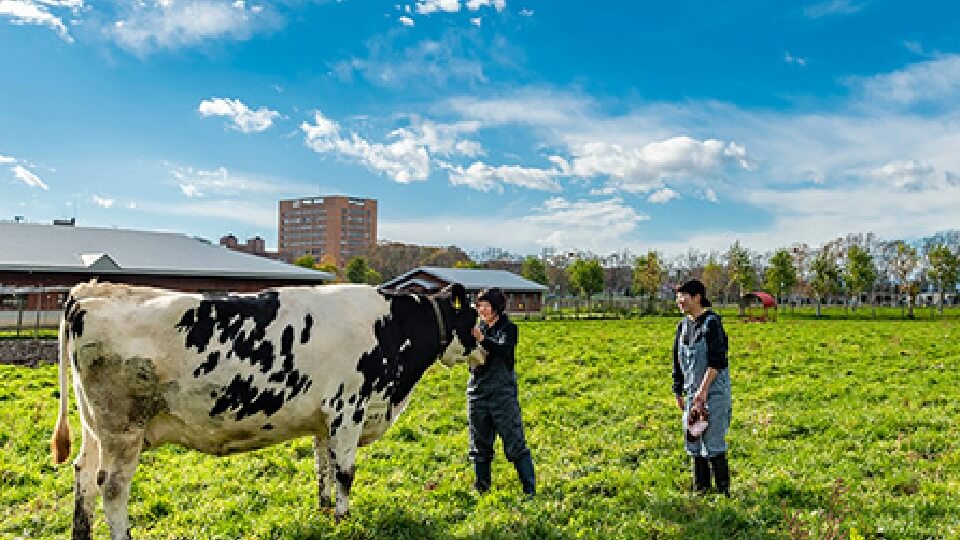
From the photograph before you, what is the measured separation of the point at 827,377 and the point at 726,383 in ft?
35.7

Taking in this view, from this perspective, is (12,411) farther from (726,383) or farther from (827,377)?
(827,377)

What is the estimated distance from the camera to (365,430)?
6547mm

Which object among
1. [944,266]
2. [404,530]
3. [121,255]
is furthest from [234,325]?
[944,266]

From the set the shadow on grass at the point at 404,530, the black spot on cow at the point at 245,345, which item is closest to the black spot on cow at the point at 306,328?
the black spot on cow at the point at 245,345

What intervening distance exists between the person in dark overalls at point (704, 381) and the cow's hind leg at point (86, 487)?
5.49m

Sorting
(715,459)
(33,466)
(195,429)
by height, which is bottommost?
(33,466)

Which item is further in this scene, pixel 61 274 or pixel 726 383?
pixel 61 274

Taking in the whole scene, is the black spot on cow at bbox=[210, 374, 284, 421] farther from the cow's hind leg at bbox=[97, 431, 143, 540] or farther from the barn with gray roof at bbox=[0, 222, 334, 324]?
the barn with gray roof at bbox=[0, 222, 334, 324]

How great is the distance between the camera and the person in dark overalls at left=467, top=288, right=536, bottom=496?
6.84 m

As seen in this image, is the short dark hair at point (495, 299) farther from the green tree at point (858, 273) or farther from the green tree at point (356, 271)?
the green tree at point (356, 271)

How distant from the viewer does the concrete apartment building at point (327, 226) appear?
17675 centimetres

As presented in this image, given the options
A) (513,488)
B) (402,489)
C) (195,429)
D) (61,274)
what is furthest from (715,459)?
(61,274)

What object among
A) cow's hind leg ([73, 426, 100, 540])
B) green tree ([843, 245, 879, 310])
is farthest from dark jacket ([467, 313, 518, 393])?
green tree ([843, 245, 879, 310])

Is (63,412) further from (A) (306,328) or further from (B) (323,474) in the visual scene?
(B) (323,474)
